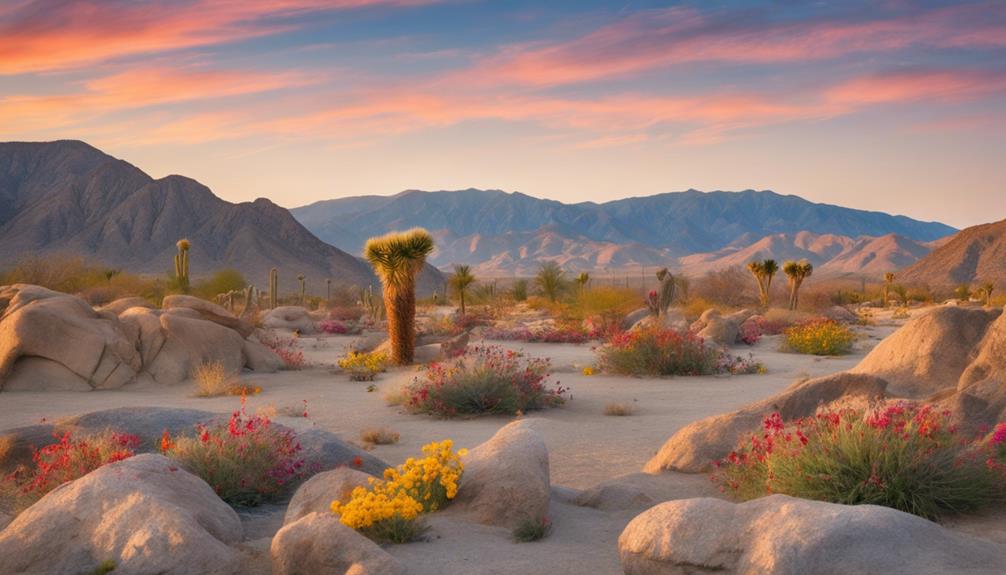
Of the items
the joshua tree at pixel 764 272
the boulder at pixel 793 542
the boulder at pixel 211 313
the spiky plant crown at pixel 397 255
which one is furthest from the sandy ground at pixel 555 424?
the joshua tree at pixel 764 272

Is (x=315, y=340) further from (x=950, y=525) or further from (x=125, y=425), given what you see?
(x=950, y=525)

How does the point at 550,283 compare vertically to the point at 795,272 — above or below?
below

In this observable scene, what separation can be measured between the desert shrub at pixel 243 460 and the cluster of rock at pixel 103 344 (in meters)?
10.1

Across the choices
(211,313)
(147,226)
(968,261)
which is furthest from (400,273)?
(147,226)

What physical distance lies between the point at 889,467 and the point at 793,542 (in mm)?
2166

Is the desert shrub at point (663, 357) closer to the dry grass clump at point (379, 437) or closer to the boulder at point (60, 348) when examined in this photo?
the dry grass clump at point (379, 437)

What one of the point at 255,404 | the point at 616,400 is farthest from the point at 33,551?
the point at 616,400

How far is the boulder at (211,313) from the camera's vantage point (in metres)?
21.4

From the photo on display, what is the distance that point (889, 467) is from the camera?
7254 mm

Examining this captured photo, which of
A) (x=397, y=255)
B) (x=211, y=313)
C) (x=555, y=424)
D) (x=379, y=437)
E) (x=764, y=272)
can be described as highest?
(x=397, y=255)

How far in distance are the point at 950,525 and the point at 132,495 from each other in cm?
614

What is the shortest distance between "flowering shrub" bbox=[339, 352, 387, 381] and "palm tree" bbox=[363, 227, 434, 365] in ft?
→ 1.81

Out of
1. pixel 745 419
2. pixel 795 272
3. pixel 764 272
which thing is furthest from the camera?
pixel 764 272

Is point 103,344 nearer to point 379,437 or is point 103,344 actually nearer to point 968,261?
point 379,437
